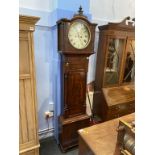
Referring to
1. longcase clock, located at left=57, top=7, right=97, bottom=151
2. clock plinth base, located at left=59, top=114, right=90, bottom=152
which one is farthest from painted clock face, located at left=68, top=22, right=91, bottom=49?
clock plinth base, located at left=59, top=114, right=90, bottom=152

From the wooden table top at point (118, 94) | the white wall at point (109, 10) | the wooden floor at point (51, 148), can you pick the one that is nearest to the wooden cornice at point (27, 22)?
the white wall at point (109, 10)

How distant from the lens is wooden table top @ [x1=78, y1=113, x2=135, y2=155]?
120cm

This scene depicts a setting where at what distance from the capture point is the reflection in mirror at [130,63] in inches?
111

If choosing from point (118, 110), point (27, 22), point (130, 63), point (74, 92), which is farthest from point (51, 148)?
point (130, 63)

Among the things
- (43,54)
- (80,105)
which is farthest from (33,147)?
(43,54)

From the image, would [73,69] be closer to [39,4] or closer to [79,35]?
[79,35]

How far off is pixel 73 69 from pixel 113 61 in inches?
35.2

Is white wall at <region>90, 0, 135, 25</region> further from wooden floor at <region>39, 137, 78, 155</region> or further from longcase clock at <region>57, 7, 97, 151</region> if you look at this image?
wooden floor at <region>39, 137, 78, 155</region>

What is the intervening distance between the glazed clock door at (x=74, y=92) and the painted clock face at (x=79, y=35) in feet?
1.23

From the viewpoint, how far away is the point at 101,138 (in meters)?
1.34

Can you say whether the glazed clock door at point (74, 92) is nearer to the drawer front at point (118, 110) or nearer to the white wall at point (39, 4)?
the drawer front at point (118, 110)
